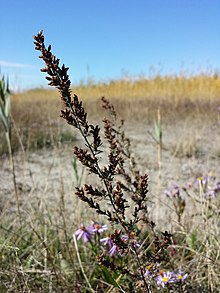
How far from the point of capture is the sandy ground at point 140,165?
3.14 metres

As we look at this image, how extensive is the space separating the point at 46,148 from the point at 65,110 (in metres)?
4.64

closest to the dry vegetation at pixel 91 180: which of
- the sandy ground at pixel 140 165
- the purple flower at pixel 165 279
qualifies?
the sandy ground at pixel 140 165

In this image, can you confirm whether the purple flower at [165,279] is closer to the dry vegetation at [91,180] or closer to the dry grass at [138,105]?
the dry vegetation at [91,180]

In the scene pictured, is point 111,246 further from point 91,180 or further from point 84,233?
point 91,180

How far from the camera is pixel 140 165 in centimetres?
407

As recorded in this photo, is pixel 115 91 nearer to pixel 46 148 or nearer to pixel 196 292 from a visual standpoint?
pixel 46 148

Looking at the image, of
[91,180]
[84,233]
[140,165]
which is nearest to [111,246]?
[84,233]

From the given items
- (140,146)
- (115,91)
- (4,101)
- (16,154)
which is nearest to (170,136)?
(140,146)

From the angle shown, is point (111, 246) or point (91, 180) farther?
point (91, 180)

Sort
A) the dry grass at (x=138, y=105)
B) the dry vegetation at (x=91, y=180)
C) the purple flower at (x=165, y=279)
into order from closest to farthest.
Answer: the purple flower at (x=165, y=279) → the dry vegetation at (x=91, y=180) → the dry grass at (x=138, y=105)

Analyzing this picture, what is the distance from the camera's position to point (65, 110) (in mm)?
697

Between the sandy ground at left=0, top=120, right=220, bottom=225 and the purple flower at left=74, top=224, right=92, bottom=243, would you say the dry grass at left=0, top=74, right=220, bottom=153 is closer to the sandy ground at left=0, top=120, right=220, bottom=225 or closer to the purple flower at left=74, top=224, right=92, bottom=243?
the sandy ground at left=0, top=120, right=220, bottom=225

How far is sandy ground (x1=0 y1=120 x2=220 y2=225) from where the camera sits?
3143 mm

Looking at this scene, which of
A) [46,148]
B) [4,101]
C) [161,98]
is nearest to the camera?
[4,101]
